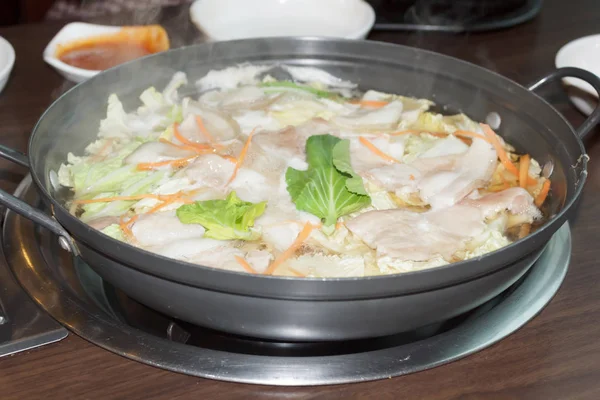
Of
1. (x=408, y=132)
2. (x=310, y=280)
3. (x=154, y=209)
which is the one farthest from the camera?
(x=408, y=132)

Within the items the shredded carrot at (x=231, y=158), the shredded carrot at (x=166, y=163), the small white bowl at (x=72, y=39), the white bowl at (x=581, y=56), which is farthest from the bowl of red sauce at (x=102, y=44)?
the white bowl at (x=581, y=56)

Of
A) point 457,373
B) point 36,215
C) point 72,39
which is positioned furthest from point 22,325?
point 72,39

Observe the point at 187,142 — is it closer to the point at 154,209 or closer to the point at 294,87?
the point at 154,209

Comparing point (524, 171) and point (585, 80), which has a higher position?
point (585, 80)

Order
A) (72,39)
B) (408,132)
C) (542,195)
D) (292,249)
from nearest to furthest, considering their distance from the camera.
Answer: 1. (292,249)
2. (542,195)
3. (408,132)
4. (72,39)

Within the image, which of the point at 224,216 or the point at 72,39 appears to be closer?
the point at 224,216

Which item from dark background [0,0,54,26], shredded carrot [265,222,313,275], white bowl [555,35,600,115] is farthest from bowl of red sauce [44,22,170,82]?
dark background [0,0,54,26]

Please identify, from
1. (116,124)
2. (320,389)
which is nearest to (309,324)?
(320,389)
